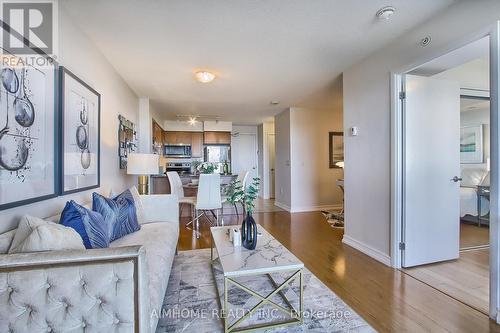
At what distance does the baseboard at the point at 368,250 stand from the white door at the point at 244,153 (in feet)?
15.6

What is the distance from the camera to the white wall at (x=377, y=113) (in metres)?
1.97

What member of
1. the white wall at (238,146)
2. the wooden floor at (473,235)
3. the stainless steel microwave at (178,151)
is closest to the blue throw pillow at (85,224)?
the wooden floor at (473,235)

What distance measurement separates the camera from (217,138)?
280 inches

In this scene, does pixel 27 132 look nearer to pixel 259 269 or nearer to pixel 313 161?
pixel 259 269

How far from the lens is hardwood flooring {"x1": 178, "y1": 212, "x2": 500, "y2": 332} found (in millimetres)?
1648

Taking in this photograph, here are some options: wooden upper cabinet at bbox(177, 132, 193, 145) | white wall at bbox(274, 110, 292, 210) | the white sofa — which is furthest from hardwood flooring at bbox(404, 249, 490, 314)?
wooden upper cabinet at bbox(177, 132, 193, 145)

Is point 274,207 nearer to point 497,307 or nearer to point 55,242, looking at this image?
point 497,307

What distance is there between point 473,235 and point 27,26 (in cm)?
545

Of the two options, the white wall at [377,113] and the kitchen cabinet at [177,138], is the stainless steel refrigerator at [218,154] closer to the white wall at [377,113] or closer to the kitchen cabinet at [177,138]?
the kitchen cabinet at [177,138]

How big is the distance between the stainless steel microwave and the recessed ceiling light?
19.1 feet

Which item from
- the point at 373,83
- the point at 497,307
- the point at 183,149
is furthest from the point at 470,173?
the point at 183,149

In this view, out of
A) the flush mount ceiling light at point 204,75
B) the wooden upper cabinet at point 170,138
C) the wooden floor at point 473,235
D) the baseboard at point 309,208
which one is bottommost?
the wooden floor at point 473,235

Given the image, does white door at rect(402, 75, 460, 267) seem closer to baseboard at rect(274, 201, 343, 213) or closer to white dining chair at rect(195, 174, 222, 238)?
white dining chair at rect(195, 174, 222, 238)

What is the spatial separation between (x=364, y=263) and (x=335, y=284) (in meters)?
0.69
